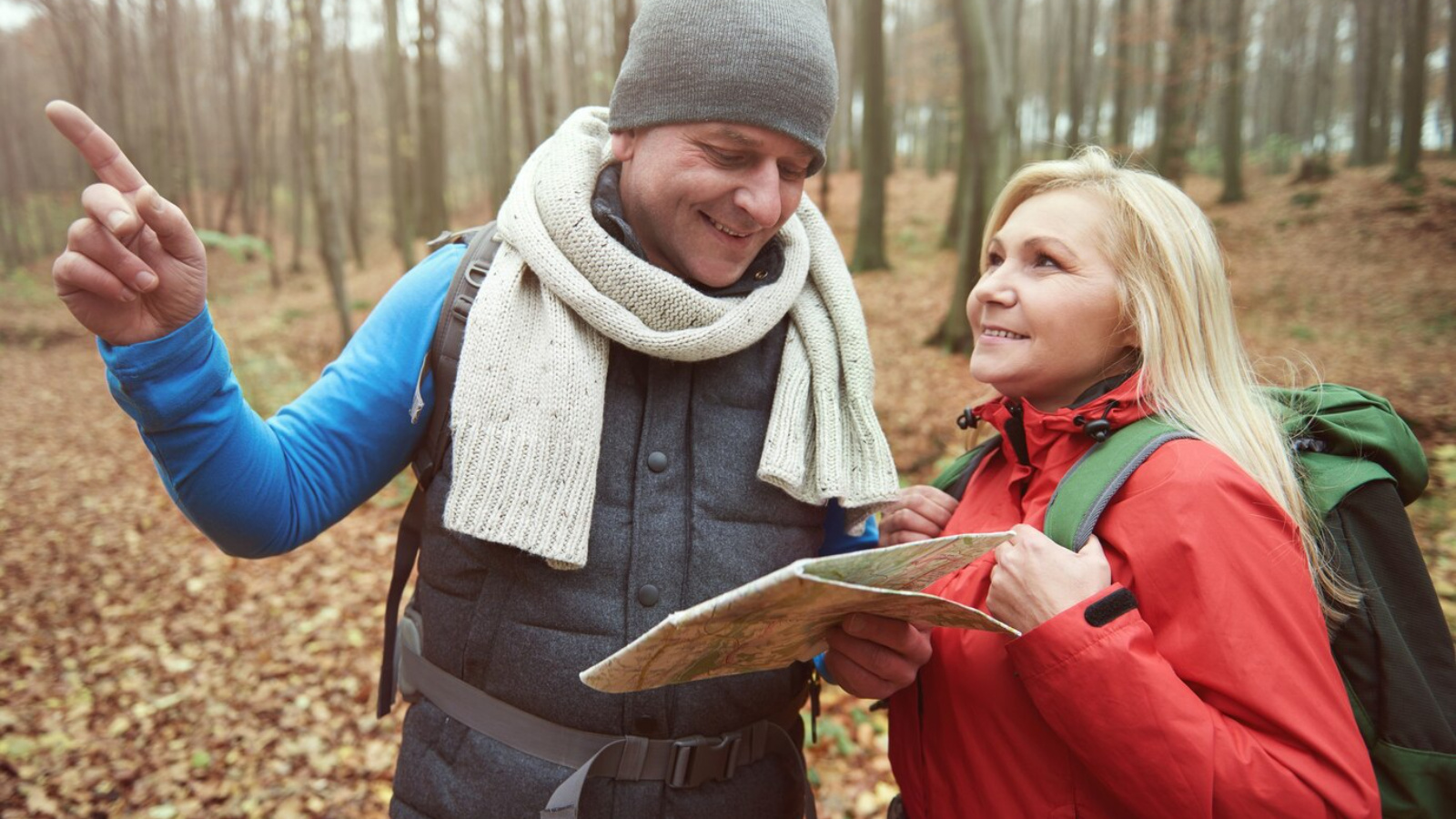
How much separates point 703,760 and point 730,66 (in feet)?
4.70

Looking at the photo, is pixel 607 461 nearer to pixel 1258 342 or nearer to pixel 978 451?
pixel 978 451

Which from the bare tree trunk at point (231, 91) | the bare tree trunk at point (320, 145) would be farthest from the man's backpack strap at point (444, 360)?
the bare tree trunk at point (231, 91)

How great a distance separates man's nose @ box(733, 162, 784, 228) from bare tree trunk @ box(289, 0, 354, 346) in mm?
10711

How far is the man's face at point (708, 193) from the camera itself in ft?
5.27

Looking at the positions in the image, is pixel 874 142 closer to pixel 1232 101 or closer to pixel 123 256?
pixel 1232 101

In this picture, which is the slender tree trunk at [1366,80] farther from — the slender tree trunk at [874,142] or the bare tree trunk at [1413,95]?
the slender tree trunk at [874,142]

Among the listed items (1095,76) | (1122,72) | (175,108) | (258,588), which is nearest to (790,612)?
(258,588)

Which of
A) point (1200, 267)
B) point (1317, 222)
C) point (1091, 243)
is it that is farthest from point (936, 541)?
point (1317, 222)

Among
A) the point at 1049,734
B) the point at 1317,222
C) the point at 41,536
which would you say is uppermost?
the point at 1317,222

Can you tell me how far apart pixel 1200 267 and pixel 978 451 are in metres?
0.64

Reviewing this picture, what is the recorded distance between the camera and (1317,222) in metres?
14.8

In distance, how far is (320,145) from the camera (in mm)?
11117

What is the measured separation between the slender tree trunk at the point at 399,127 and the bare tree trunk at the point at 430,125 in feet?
2.15

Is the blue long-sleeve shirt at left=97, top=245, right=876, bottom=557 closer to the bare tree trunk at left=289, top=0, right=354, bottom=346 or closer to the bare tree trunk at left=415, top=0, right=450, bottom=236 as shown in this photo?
the bare tree trunk at left=289, top=0, right=354, bottom=346
